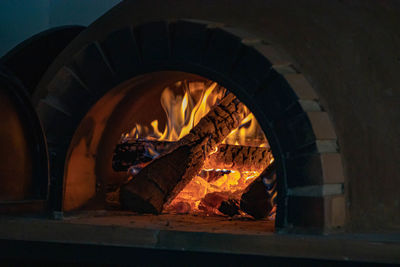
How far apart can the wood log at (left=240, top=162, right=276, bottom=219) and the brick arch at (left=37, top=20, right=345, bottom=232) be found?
0.40 m

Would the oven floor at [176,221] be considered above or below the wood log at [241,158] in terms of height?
below

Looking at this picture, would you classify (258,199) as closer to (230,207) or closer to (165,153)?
(230,207)

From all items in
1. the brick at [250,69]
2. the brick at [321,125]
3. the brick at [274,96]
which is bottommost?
the brick at [321,125]

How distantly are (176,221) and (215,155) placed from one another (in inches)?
24.0

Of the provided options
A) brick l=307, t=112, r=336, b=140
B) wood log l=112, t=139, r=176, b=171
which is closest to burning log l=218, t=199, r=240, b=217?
wood log l=112, t=139, r=176, b=171

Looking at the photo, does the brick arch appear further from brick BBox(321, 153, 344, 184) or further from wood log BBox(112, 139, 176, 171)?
wood log BBox(112, 139, 176, 171)

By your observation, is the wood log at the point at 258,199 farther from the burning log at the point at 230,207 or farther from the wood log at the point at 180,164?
the wood log at the point at 180,164

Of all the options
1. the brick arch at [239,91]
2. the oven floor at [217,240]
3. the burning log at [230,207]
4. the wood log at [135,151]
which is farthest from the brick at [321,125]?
the wood log at [135,151]

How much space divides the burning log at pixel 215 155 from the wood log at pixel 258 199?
377mm

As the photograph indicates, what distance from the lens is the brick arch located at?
1521 mm

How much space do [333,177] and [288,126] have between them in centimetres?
21

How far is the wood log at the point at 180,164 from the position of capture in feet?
6.97

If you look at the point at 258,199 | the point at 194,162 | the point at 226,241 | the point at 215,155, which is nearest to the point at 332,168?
the point at 226,241

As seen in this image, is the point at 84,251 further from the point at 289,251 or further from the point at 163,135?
the point at 163,135
